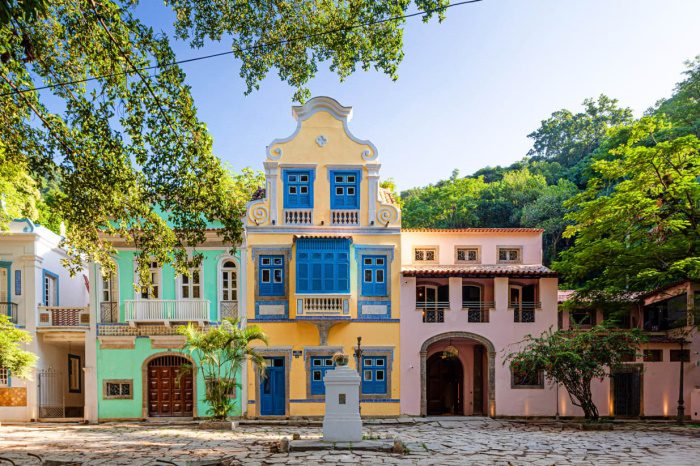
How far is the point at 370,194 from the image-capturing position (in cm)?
2150

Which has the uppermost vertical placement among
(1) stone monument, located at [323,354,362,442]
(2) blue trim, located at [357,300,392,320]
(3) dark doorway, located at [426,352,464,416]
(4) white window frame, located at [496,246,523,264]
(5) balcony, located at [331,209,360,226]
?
(5) balcony, located at [331,209,360,226]

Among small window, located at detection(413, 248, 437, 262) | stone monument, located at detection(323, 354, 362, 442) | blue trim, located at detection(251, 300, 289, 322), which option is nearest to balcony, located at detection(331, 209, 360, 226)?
small window, located at detection(413, 248, 437, 262)

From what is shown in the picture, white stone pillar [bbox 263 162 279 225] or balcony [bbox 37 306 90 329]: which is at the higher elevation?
white stone pillar [bbox 263 162 279 225]

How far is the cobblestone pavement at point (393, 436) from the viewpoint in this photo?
1234 centimetres

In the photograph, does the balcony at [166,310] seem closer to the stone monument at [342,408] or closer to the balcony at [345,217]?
the balcony at [345,217]

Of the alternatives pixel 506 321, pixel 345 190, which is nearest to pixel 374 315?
pixel 345 190

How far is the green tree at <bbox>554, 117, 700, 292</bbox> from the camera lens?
19.0 meters

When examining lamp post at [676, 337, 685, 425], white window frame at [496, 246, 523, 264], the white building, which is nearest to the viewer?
lamp post at [676, 337, 685, 425]

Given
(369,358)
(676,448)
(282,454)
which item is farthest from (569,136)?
(282,454)

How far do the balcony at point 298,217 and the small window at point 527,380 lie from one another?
29.4 feet

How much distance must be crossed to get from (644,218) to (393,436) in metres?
11.2

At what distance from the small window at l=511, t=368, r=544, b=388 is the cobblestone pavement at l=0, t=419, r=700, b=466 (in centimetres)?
186

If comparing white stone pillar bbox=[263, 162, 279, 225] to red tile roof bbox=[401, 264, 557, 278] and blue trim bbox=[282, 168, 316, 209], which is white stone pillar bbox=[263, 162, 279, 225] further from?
red tile roof bbox=[401, 264, 557, 278]

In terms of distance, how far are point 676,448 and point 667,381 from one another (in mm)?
7871
